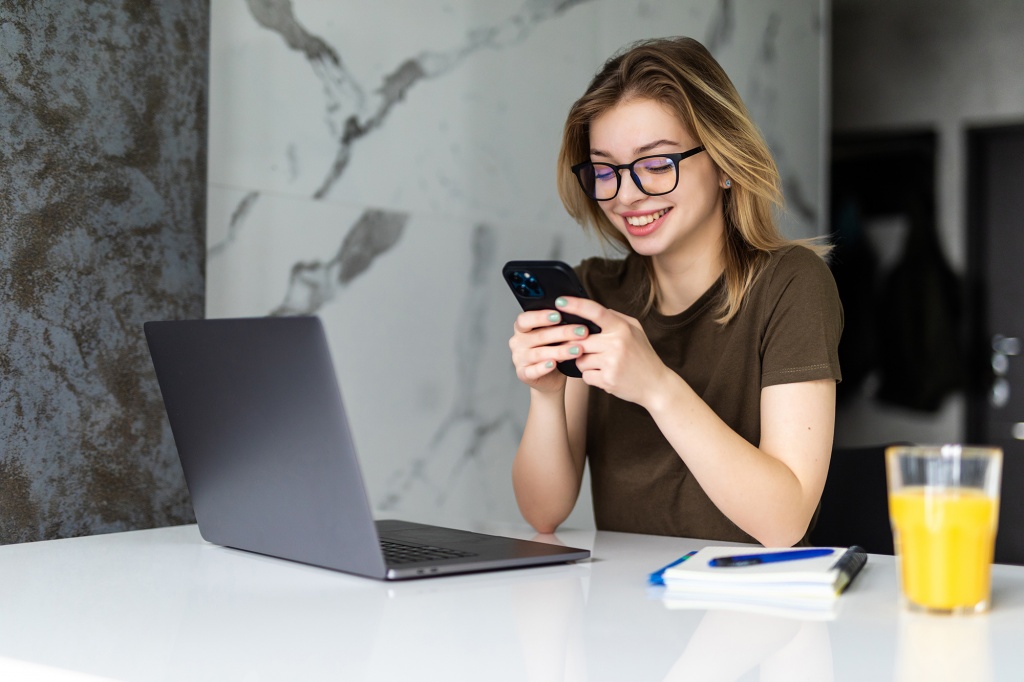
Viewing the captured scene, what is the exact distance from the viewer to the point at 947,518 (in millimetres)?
697

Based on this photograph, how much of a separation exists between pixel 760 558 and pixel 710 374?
56 centimetres

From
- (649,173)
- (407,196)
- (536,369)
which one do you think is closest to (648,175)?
(649,173)

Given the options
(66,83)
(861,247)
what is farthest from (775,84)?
(66,83)

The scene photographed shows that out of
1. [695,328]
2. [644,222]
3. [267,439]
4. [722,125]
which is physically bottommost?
[267,439]

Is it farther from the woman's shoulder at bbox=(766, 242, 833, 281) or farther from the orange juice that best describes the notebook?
the woman's shoulder at bbox=(766, 242, 833, 281)

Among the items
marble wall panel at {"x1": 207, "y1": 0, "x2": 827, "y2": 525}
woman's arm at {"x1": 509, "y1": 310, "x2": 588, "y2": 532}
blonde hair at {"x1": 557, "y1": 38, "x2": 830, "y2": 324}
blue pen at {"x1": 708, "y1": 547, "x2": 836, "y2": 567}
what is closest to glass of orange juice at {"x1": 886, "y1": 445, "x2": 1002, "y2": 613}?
blue pen at {"x1": 708, "y1": 547, "x2": 836, "y2": 567}

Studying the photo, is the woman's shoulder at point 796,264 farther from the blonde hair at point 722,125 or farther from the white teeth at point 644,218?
the white teeth at point 644,218

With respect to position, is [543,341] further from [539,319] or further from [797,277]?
[797,277]

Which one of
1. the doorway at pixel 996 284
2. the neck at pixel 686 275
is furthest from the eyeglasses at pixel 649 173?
the doorway at pixel 996 284

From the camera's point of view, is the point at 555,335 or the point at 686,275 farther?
the point at 686,275

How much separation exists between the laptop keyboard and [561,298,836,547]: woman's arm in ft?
0.79

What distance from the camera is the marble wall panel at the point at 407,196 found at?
1.53 m

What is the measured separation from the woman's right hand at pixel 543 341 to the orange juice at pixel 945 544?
418mm

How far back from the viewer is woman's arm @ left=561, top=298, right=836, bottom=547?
3.51 ft
